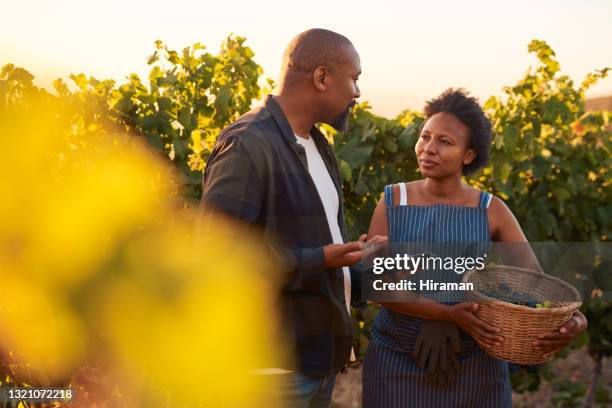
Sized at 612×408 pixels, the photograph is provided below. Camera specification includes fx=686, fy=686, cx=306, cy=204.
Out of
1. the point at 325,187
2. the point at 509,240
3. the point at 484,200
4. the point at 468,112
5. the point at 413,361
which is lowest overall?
the point at 413,361

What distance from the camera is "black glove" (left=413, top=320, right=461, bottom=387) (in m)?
2.81

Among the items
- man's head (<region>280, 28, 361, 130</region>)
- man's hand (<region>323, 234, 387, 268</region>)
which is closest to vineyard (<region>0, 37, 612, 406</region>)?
man's hand (<region>323, 234, 387, 268</region>)

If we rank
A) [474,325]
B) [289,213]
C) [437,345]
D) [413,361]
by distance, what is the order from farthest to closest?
[413,361] < [437,345] < [474,325] < [289,213]

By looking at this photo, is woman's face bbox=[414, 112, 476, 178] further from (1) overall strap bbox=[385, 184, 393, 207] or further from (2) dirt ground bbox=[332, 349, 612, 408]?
(2) dirt ground bbox=[332, 349, 612, 408]

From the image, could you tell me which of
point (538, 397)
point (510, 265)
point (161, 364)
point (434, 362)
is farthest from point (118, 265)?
point (538, 397)

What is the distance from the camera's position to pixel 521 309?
2527 mm

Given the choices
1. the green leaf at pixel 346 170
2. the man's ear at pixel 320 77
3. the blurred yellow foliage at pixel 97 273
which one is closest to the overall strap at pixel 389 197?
the man's ear at pixel 320 77

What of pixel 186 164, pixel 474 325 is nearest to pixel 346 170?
pixel 186 164

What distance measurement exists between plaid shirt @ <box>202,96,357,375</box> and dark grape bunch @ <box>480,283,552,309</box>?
62cm

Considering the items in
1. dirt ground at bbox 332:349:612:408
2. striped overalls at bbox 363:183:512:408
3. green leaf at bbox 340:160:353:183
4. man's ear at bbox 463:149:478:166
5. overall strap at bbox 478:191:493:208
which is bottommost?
dirt ground at bbox 332:349:612:408

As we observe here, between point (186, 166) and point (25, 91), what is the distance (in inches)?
39.8

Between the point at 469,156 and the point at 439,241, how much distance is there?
1.55 feet

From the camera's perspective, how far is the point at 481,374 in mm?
2953

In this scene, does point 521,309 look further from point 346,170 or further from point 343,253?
point 346,170
